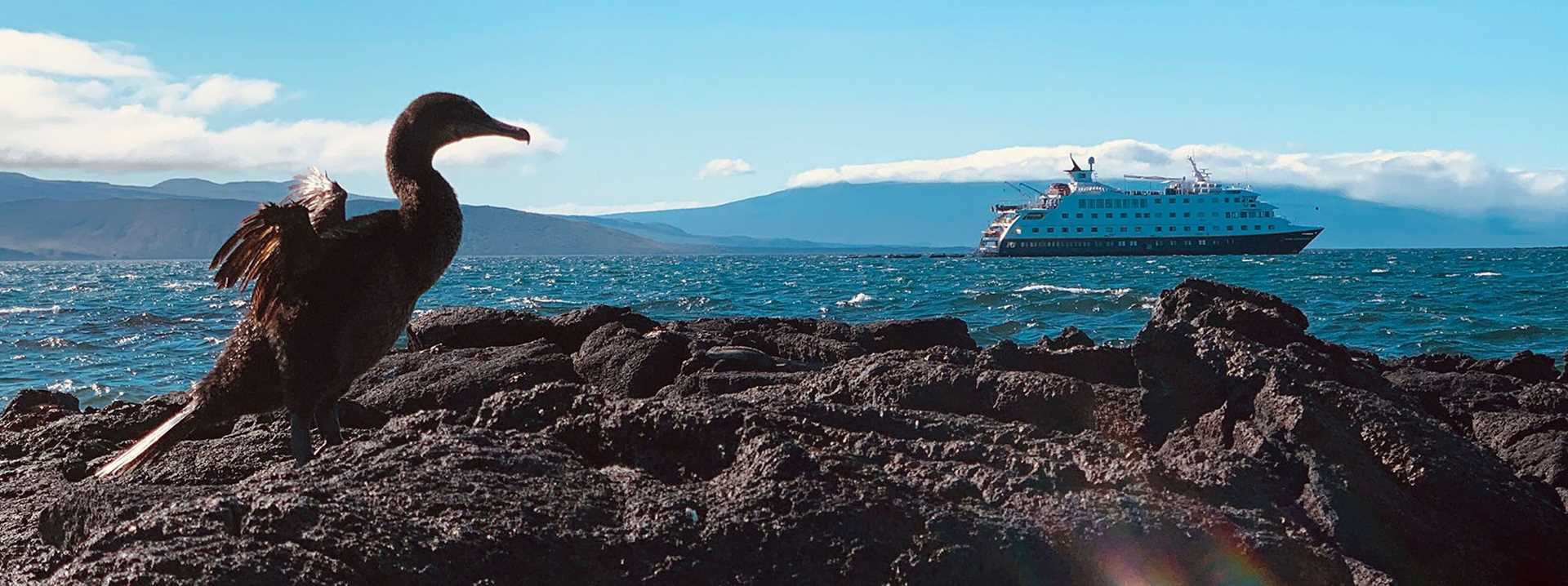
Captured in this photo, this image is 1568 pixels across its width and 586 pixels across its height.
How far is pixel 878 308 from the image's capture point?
1174 inches

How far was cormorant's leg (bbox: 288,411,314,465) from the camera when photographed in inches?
150

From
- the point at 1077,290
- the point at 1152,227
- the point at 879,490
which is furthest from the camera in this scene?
the point at 1152,227

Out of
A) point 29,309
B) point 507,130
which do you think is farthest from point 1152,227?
point 507,130

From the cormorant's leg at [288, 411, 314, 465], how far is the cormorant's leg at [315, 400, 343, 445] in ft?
0.59

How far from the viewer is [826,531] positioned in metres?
2.78

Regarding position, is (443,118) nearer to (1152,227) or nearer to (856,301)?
(856,301)

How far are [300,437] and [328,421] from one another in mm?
264

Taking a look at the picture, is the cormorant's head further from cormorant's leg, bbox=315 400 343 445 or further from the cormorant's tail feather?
the cormorant's tail feather

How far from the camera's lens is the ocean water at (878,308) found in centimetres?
1822

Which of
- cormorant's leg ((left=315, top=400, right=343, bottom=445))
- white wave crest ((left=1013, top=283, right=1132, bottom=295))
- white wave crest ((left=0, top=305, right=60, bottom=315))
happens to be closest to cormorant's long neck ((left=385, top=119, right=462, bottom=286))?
cormorant's leg ((left=315, top=400, right=343, bottom=445))

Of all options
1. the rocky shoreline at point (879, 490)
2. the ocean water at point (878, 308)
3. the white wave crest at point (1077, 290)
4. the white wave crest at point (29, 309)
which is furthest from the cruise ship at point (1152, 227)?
the rocky shoreline at point (879, 490)

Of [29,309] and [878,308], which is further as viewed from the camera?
[29,309]

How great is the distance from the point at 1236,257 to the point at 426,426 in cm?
9146

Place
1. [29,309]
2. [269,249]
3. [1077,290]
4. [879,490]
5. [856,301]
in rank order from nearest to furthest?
[879,490], [269,249], [856,301], [29,309], [1077,290]
